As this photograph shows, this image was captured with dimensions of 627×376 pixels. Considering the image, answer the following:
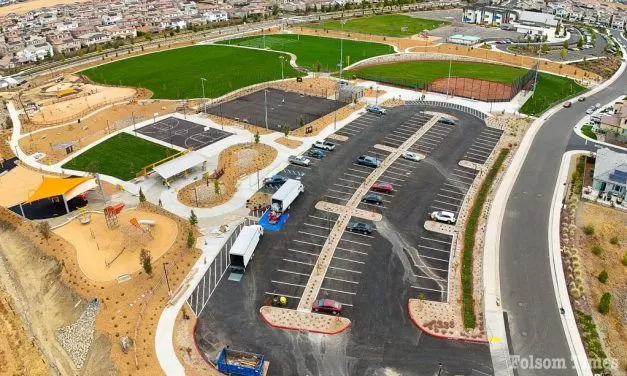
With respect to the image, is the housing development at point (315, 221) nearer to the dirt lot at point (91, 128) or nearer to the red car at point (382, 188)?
the red car at point (382, 188)

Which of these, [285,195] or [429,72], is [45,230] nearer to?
[285,195]

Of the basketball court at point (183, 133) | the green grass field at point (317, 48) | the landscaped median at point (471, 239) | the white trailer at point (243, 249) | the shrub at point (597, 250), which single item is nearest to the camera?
the landscaped median at point (471, 239)

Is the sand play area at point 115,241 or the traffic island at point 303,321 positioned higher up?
the sand play area at point 115,241

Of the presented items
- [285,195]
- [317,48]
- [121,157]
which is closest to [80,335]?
[285,195]

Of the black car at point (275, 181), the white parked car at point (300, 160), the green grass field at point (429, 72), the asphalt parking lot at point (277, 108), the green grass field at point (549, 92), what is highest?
the green grass field at point (429, 72)

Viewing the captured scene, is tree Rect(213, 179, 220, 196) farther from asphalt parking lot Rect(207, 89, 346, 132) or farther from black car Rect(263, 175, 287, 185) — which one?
asphalt parking lot Rect(207, 89, 346, 132)

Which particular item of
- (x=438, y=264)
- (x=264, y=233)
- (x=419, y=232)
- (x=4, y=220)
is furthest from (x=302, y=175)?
(x=4, y=220)

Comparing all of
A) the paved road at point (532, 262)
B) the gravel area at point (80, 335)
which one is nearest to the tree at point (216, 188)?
the gravel area at point (80, 335)

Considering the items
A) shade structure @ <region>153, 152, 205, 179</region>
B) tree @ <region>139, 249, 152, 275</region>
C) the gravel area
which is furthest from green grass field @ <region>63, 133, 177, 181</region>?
the gravel area
